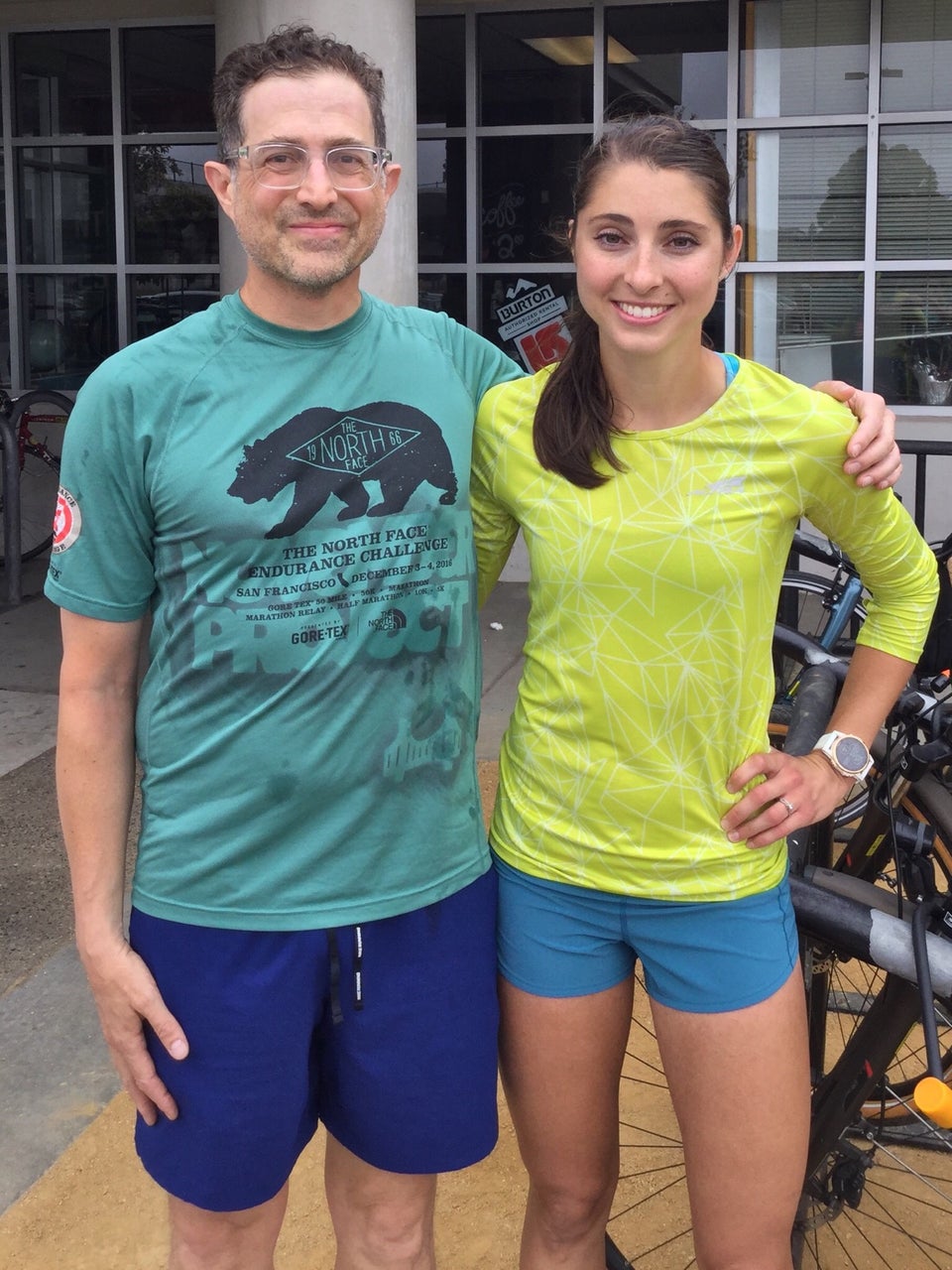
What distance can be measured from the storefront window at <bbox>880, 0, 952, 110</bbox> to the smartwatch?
8277mm

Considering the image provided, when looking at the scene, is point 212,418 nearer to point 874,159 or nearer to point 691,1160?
point 691,1160

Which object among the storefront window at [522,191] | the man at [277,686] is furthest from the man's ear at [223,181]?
the storefront window at [522,191]

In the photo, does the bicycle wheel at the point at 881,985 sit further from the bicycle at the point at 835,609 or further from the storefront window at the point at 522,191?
the storefront window at the point at 522,191

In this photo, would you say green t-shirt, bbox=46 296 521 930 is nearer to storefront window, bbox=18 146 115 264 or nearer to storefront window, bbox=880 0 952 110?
storefront window, bbox=880 0 952 110

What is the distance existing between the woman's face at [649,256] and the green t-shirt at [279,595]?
11.8 inches

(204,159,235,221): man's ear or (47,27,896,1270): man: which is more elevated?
(204,159,235,221): man's ear

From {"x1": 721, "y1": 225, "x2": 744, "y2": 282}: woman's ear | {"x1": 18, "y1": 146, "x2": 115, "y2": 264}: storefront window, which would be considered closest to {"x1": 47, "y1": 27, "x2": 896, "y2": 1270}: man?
{"x1": 721, "y1": 225, "x2": 744, "y2": 282}: woman's ear

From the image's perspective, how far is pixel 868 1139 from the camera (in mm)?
2740

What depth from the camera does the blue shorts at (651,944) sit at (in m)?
2.13

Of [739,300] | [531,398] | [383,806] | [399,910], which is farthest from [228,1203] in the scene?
[739,300]

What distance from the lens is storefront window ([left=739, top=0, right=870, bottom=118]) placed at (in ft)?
30.8

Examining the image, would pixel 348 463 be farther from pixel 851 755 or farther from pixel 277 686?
pixel 851 755

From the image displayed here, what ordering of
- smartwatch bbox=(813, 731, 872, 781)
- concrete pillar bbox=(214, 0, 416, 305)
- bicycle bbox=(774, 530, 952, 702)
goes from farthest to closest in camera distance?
concrete pillar bbox=(214, 0, 416, 305), bicycle bbox=(774, 530, 952, 702), smartwatch bbox=(813, 731, 872, 781)

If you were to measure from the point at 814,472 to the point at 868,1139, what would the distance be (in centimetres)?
138
